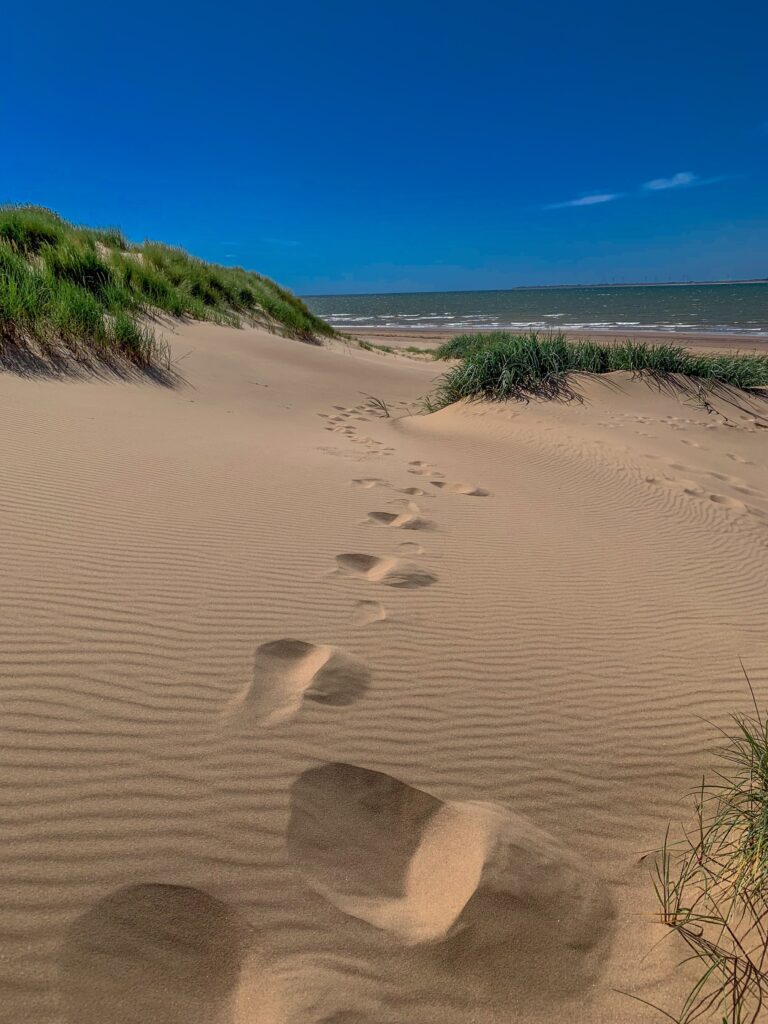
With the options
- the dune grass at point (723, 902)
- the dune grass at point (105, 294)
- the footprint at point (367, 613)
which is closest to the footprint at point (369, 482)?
the footprint at point (367, 613)

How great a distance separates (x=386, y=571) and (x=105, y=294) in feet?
27.0

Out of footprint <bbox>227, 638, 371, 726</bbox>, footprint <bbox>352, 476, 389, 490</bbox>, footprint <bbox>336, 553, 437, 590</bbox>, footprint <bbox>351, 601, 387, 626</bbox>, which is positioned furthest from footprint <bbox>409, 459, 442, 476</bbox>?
footprint <bbox>227, 638, 371, 726</bbox>

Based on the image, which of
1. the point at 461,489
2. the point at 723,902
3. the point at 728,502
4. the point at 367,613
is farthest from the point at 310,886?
the point at 728,502

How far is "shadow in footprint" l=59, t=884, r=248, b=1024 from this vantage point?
112 centimetres

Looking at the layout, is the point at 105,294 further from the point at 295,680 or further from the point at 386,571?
the point at 295,680

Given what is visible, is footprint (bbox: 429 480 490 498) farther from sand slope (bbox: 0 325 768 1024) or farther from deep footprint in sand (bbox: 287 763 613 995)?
deep footprint in sand (bbox: 287 763 613 995)

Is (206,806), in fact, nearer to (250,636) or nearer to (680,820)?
(250,636)

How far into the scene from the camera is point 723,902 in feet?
4.69

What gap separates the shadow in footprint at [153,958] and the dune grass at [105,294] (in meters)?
6.44

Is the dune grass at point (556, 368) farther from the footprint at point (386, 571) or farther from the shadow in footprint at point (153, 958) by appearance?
the shadow in footprint at point (153, 958)

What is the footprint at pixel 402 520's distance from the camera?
12.4ft

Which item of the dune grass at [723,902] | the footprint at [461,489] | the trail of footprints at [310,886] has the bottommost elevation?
the dune grass at [723,902]

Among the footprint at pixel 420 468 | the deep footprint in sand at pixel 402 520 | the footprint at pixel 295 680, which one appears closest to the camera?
the footprint at pixel 295 680

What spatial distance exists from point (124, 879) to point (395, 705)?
972mm
